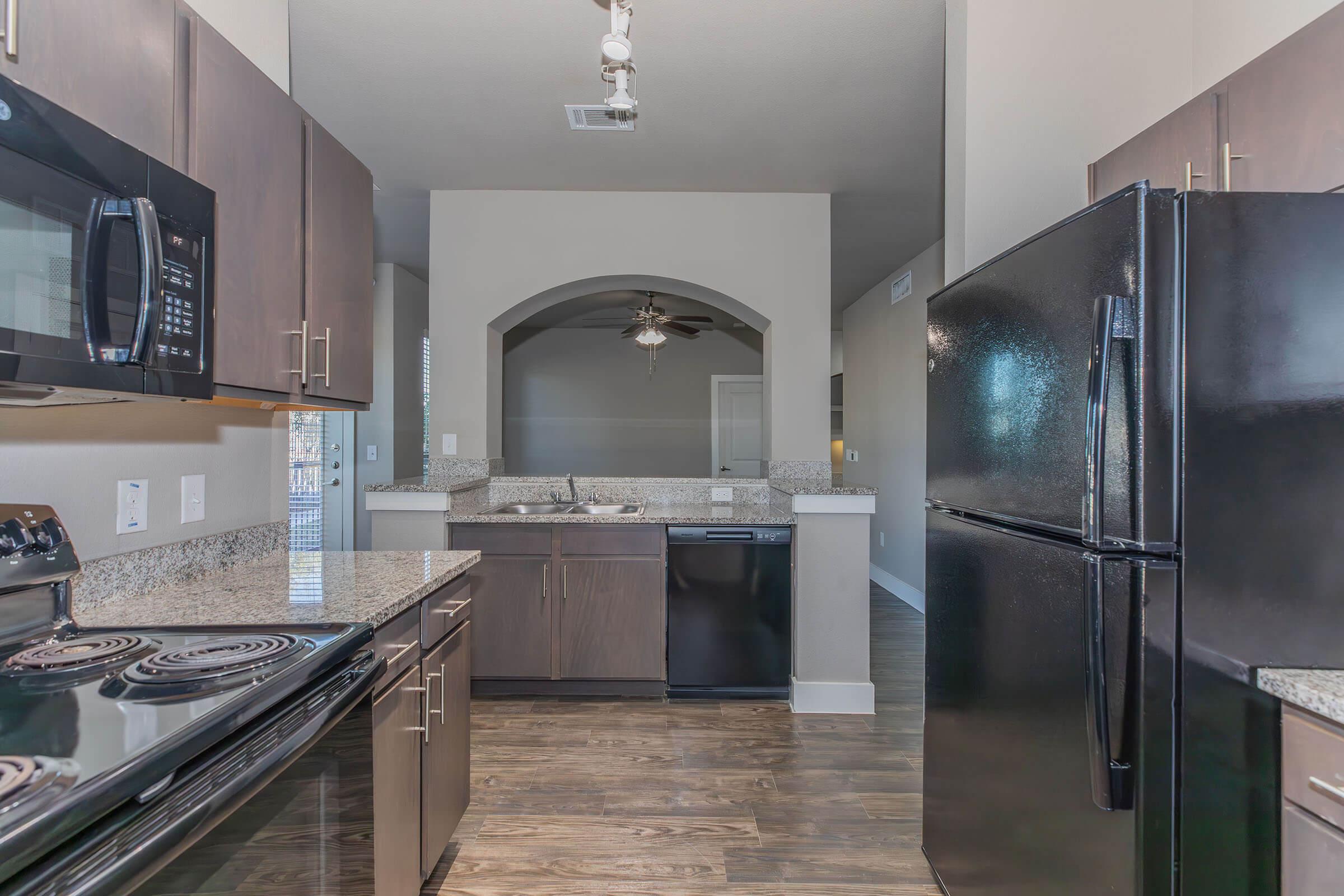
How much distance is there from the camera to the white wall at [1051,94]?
1912 mm

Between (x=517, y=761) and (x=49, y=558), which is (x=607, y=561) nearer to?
(x=517, y=761)

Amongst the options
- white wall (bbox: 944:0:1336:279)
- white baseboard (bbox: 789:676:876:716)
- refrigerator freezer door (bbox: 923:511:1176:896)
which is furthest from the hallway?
white wall (bbox: 944:0:1336:279)

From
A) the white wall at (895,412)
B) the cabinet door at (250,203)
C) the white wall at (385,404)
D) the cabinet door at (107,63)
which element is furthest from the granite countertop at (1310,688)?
the white wall at (385,404)

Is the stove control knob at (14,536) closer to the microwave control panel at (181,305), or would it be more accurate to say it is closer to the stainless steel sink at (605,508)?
the microwave control panel at (181,305)

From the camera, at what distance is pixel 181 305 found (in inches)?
42.4

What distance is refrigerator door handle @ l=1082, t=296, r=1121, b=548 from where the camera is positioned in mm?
1036

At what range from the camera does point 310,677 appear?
1.04m

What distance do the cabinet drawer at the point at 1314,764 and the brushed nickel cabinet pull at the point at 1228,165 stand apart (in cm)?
108

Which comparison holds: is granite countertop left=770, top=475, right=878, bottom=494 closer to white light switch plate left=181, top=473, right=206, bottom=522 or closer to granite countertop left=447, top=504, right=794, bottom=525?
granite countertop left=447, top=504, right=794, bottom=525

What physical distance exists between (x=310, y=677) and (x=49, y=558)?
1.85ft

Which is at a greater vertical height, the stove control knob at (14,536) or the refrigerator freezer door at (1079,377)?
the refrigerator freezer door at (1079,377)

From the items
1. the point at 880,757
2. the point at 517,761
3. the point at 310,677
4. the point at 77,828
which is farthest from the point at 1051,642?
the point at 517,761

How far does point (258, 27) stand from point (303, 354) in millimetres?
1070

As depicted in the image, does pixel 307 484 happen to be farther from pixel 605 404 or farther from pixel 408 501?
pixel 605 404
